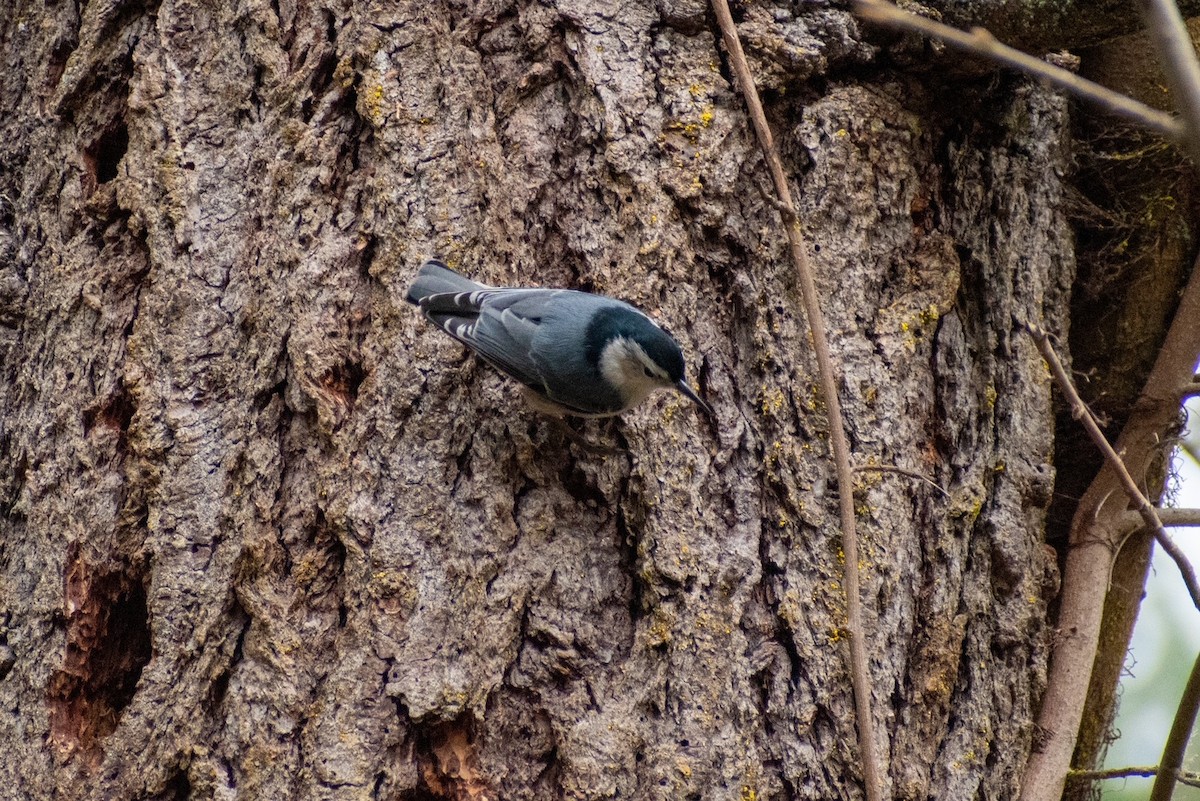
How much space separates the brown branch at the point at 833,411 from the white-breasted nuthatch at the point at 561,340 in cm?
25

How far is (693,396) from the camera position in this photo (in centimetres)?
206

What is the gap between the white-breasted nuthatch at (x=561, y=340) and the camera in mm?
2049

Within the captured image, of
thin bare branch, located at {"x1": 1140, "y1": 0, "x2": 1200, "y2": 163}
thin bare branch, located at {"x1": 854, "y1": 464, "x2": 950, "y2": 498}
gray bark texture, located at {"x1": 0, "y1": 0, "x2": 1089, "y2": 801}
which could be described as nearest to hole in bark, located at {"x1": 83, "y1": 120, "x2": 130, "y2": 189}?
gray bark texture, located at {"x1": 0, "y1": 0, "x2": 1089, "y2": 801}

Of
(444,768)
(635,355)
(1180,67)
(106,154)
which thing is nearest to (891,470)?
(635,355)

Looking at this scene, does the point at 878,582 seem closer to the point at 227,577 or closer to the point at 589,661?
the point at 589,661

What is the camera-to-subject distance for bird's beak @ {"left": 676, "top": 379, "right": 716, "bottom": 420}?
206 centimetres

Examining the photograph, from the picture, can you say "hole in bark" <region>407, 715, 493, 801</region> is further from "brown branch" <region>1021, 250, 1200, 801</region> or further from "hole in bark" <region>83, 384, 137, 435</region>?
"brown branch" <region>1021, 250, 1200, 801</region>

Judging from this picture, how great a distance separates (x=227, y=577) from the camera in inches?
77.6

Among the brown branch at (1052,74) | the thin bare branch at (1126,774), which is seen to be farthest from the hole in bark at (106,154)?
the thin bare branch at (1126,774)

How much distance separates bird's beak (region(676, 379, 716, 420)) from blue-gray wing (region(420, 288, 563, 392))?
1.05 feet

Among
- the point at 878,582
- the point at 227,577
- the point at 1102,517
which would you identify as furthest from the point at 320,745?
the point at 1102,517

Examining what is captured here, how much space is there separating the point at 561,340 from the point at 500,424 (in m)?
0.24

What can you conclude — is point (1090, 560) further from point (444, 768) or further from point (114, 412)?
point (114, 412)

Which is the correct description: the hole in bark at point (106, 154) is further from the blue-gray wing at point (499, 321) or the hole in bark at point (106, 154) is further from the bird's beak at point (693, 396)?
the bird's beak at point (693, 396)
